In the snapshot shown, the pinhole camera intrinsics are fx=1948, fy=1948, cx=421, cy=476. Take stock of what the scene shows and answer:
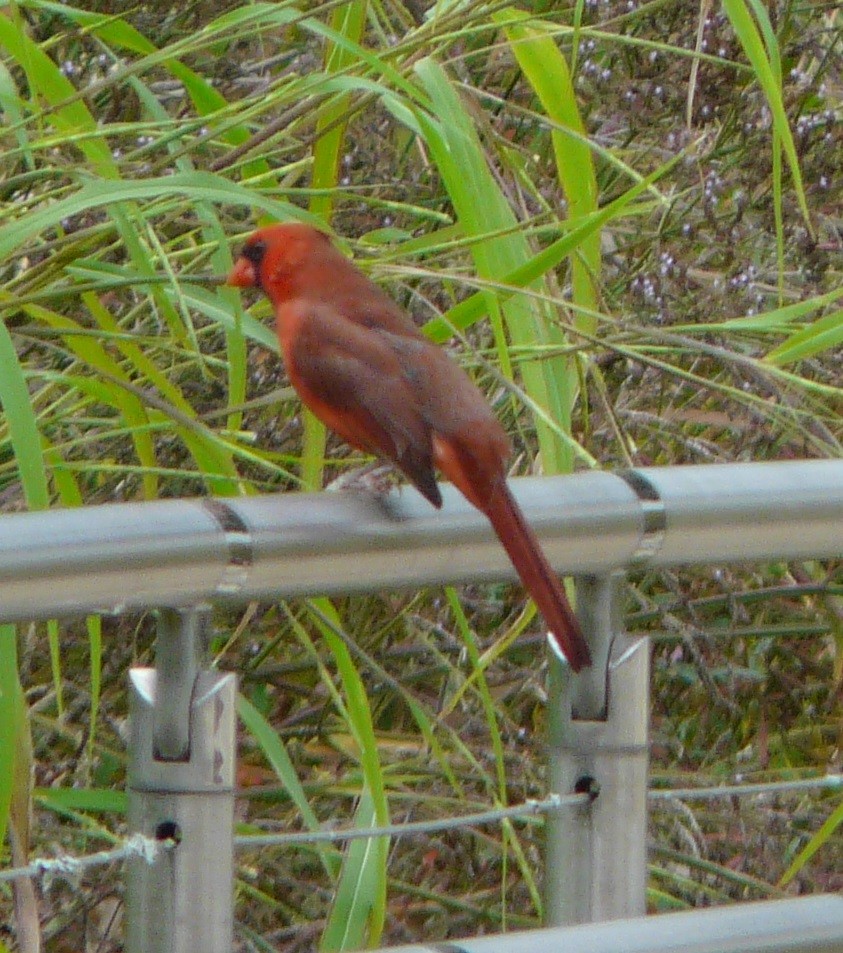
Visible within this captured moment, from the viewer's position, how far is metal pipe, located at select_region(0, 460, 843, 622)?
110 cm

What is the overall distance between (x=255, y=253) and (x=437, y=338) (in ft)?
0.91

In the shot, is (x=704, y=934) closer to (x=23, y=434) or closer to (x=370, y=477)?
(x=23, y=434)

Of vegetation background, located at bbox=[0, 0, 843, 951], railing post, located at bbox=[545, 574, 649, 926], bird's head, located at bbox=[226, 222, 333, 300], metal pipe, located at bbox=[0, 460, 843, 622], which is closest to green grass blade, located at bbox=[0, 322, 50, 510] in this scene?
vegetation background, located at bbox=[0, 0, 843, 951]

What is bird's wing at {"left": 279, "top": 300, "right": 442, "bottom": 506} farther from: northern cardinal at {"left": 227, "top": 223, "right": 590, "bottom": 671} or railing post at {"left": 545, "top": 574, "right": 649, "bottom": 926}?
railing post at {"left": 545, "top": 574, "right": 649, "bottom": 926}

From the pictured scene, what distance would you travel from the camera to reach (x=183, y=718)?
1.19 metres

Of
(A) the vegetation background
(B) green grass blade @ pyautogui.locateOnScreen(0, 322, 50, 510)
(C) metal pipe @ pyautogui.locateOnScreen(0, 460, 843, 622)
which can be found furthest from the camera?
(A) the vegetation background

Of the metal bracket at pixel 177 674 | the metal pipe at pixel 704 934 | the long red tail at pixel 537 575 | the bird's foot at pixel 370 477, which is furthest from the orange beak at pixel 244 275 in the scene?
the metal pipe at pixel 704 934

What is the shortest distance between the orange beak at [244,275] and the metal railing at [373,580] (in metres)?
0.58

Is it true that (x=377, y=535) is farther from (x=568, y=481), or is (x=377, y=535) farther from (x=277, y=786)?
(x=277, y=786)

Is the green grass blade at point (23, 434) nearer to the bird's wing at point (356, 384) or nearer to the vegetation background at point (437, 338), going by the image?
the vegetation background at point (437, 338)

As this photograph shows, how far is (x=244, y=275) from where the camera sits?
217 cm

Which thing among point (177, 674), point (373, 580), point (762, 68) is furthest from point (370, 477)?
point (177, 674)

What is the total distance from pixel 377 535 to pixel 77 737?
117 centimetres

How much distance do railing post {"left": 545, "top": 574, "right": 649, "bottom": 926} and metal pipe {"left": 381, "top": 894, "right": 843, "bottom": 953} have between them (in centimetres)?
15
